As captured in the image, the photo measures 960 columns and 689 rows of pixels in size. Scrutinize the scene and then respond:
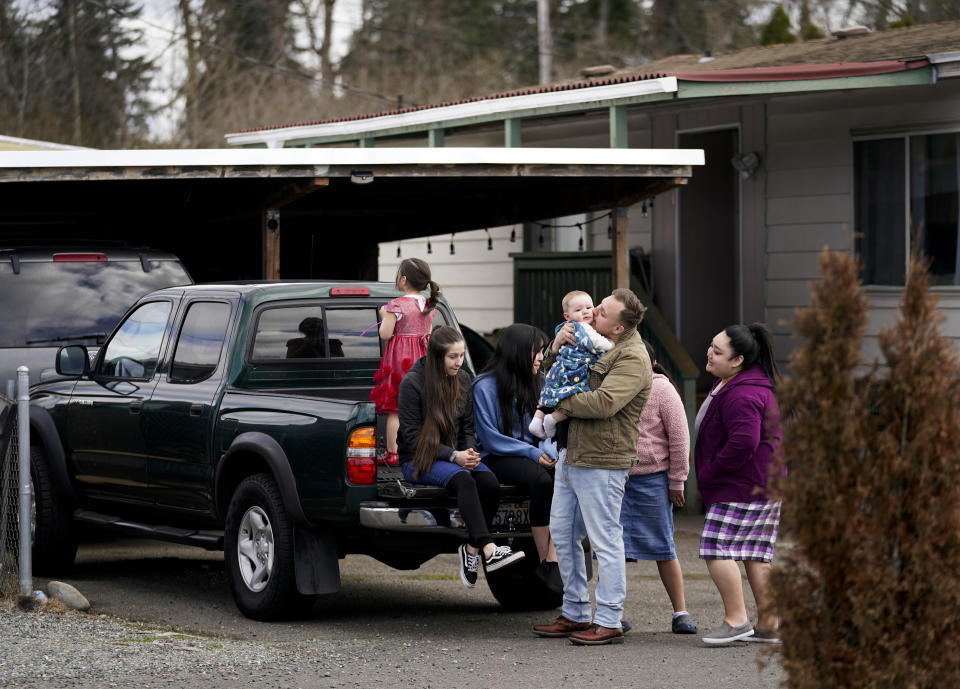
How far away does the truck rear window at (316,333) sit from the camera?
26.2ft

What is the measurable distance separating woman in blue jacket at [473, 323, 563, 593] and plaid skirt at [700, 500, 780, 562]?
35.5 inches

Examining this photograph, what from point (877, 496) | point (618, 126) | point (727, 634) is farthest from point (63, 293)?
point (877, 496)

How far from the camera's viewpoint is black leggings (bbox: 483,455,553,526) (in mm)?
7371

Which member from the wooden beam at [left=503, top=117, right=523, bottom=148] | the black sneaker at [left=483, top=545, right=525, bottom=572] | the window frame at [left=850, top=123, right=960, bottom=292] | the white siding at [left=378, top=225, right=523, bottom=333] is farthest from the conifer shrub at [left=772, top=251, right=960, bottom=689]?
the white siding at [left=378, top=225, right=523, bottom=333]

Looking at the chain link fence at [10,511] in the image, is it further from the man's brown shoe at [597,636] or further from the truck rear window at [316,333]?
the man's brown shoe at [597,636]

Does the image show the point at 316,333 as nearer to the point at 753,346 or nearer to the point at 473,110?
the point at 753,346

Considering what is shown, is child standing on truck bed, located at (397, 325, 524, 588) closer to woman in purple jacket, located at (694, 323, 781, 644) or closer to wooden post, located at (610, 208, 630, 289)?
woman in purple jacket, located at (694, 323, 781, 644)

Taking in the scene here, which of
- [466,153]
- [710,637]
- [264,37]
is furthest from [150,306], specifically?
[264,37]

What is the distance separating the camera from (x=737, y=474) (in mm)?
6902

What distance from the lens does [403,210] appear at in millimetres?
14117

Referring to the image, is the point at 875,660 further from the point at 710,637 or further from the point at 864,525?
the point at 710,637

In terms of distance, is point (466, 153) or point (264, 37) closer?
point (466, 153)

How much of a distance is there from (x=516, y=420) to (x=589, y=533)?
86cm

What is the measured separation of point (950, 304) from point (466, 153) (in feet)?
14.6
